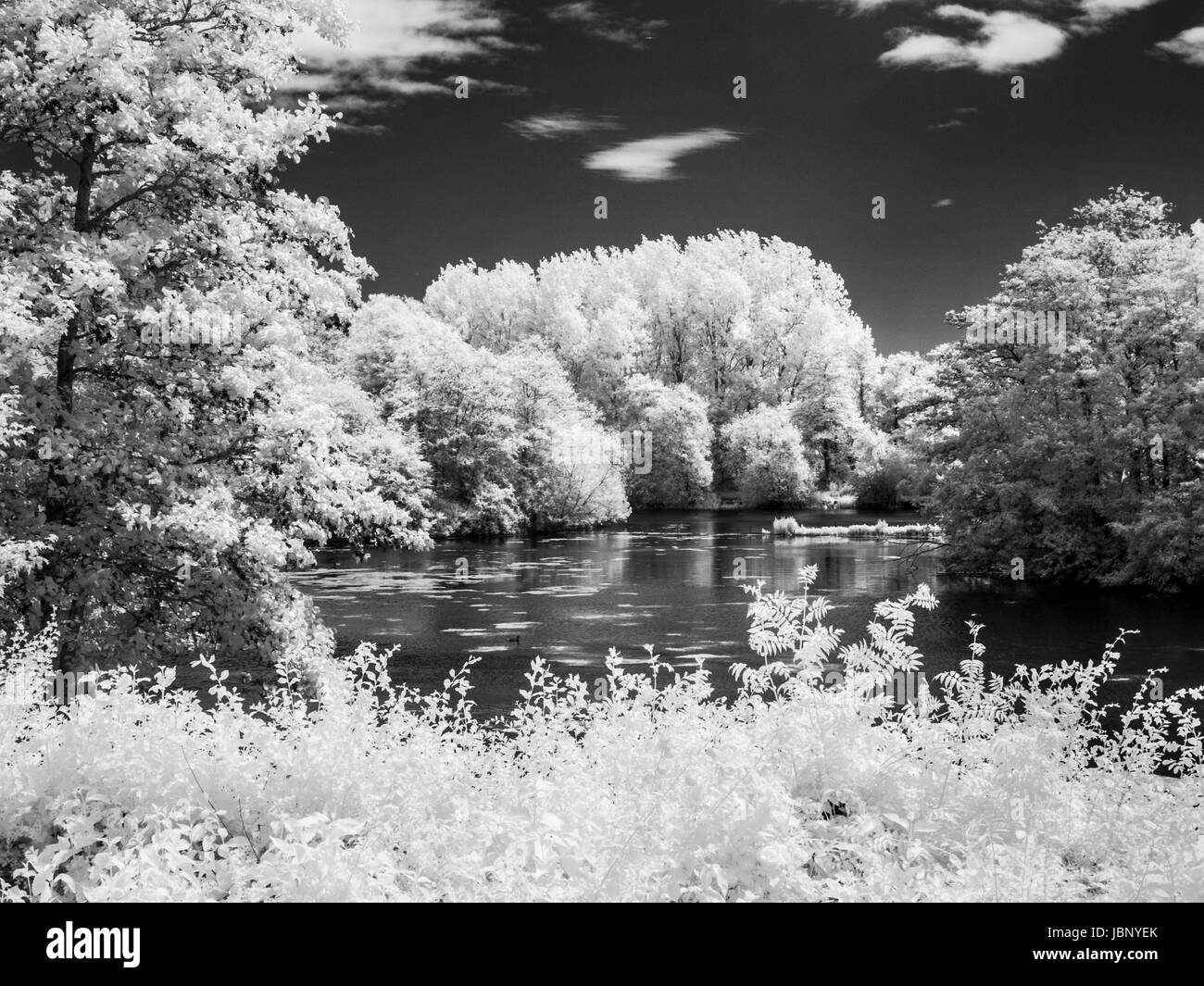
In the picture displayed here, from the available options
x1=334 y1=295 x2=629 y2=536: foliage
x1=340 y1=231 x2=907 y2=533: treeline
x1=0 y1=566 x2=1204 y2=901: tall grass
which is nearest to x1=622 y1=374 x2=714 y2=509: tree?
x1=340 y1=231 x2=907 y2=533: treeline

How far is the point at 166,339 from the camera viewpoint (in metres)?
10.1

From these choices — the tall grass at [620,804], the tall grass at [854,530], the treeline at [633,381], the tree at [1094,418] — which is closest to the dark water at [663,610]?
the tree at [1094,418]

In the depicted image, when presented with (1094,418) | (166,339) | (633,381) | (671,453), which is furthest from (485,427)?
(166,339)

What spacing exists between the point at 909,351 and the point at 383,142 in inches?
2308

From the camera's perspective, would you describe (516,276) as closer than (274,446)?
No

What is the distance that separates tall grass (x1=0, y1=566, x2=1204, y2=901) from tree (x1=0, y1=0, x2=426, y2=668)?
115 inches

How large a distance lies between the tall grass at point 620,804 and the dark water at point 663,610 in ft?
27.4

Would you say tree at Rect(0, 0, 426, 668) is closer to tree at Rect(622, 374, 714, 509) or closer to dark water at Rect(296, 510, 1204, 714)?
dark water at Rect(296, 510, 1204, 714)

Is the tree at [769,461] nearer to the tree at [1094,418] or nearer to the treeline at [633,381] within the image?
the treeline at [633,381]

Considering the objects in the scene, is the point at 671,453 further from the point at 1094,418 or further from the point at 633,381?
the point at 1094,418

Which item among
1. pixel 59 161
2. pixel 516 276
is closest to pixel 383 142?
pixel 59 161
